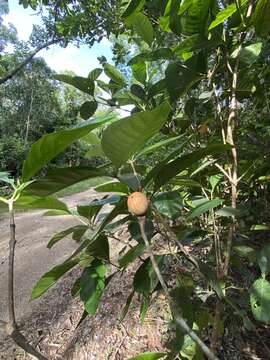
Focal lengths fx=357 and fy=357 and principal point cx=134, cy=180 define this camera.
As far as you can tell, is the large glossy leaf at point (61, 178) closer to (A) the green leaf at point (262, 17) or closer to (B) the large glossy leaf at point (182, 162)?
(B) the large glossy leaf at point (182, 162)

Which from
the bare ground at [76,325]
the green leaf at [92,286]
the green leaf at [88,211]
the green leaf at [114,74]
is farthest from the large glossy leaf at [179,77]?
the bare ground at [76,325]

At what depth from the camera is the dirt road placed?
2.71 meters

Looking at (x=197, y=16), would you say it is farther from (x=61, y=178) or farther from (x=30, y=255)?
(x=30, y=255)

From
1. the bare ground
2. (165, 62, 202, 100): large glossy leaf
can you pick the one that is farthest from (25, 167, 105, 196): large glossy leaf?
the bare ground

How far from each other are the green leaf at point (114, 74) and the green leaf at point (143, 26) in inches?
5.1

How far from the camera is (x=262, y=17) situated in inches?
28.1

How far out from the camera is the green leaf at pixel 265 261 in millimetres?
767

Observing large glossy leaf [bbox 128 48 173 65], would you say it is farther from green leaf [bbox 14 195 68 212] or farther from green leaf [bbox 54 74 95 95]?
green leaf [bbox 14 195 68 212]

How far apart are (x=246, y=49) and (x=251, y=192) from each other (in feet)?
2.07

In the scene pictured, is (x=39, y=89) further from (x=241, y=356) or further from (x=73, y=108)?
(x=241, y=356)

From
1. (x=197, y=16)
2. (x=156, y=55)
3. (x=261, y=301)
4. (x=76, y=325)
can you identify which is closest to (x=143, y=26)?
(x=156, y=55)

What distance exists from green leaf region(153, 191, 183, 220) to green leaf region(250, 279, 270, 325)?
252 millimetres

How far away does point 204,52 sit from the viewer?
81cm

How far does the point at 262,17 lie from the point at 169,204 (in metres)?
0.42
